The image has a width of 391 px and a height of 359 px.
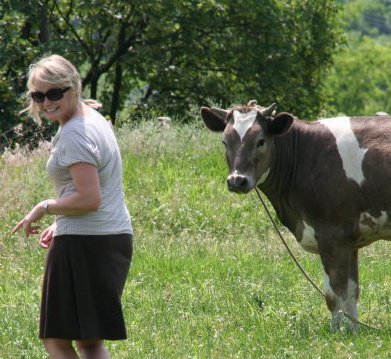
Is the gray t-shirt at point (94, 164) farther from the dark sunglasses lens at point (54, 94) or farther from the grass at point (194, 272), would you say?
the grass at point (194, 272)

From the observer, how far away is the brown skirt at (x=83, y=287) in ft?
21.7

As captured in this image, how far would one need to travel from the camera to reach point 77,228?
664 cm

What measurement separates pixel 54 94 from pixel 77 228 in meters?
0.79

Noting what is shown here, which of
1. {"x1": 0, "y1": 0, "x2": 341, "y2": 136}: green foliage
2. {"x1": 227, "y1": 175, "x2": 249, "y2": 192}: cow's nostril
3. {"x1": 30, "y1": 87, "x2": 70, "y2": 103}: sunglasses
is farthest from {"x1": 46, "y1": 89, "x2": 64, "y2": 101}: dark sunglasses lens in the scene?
{"x1": 0, "y1": 0, "x2": 341, "y2": 136}: green foliage

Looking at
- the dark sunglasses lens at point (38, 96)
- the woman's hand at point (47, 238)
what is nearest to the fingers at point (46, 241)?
the woman's hand at point (47, 238)

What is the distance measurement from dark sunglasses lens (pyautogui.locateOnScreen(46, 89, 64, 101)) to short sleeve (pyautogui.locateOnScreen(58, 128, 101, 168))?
21 cm

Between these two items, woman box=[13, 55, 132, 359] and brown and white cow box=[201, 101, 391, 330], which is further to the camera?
brown and white cow box=[201, 101, 391, 330]

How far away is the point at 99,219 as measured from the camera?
6.64m

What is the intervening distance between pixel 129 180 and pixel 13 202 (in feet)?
5.81

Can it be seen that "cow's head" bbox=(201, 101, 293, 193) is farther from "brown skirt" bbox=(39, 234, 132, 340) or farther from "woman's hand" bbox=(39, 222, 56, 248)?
"brown skirt" bbox=(39, 234, 132, 340)

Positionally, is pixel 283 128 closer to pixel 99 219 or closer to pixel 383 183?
pixel 383 183

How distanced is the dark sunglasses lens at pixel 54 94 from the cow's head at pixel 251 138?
2.72 meters

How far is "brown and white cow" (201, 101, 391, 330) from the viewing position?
9094 millimetres

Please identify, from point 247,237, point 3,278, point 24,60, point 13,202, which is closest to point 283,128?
point 3,278
